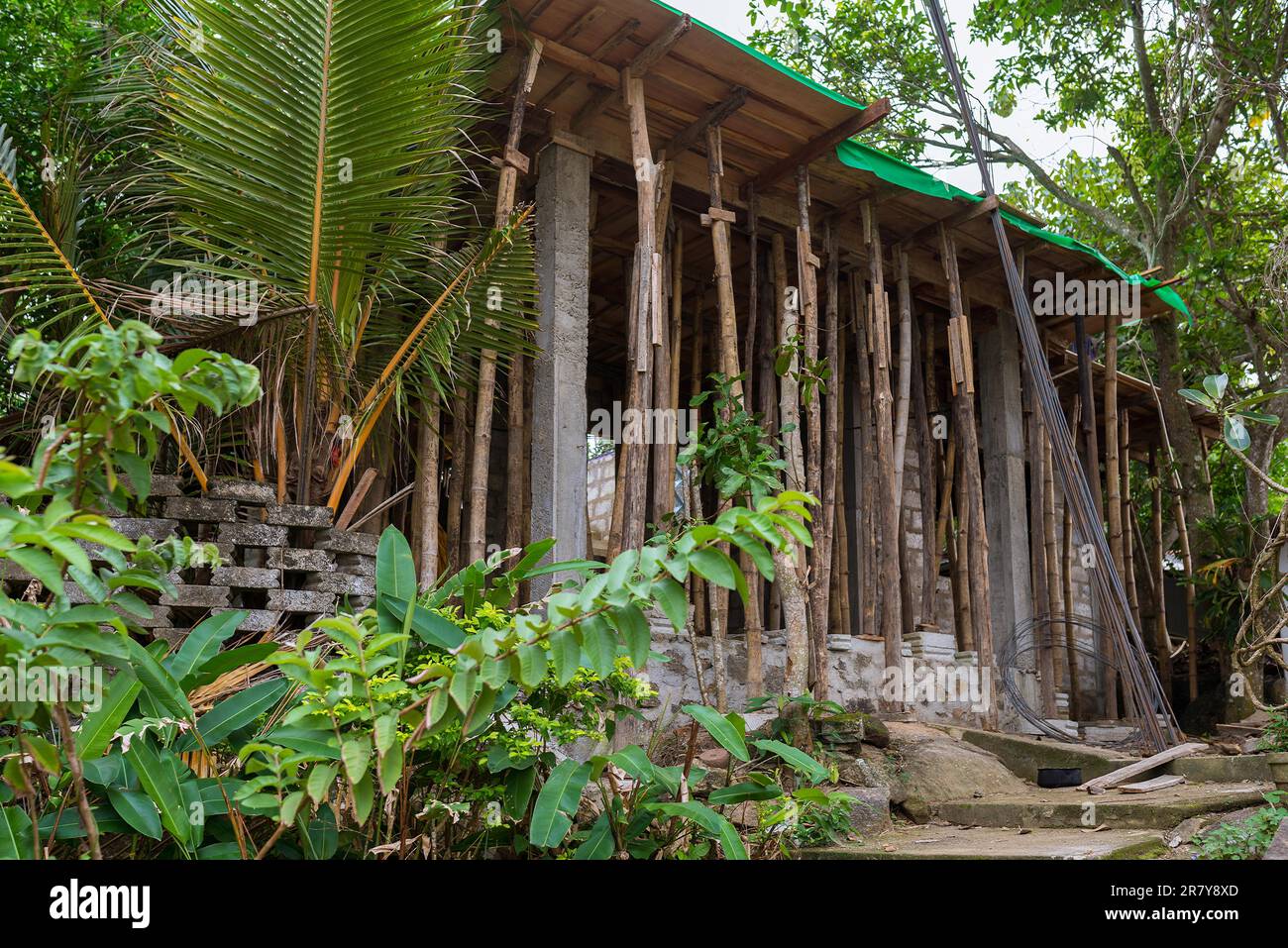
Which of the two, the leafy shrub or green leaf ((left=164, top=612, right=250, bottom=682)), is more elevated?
green leaf ((left=164, top=612, right=250, bottom=682))

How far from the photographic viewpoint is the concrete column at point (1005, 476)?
7.57 meters

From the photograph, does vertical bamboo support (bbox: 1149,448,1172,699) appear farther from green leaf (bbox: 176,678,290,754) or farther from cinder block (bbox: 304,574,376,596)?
green leaf (bbox: 176,678,290,754)

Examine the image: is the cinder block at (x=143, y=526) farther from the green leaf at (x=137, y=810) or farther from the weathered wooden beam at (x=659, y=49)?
the weathered wooden beam at (x=659, y=49)

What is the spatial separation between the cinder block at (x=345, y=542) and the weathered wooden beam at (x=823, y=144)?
3.20 meters

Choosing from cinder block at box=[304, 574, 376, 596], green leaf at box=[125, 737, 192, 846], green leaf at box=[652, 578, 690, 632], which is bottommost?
green leaf at box=[125, 737, 192, 846]

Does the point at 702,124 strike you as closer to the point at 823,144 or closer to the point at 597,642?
the point at 823,144

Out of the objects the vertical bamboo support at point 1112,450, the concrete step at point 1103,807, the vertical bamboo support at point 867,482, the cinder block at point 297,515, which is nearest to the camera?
the cinder block at point 297,515

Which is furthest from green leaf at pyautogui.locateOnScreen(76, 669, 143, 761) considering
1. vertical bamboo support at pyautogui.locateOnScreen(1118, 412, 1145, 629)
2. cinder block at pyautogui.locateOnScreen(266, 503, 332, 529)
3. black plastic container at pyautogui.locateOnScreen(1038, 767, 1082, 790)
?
vertical bamboo support at pyautogui.locateOnScreen(1118, 412, 1145, 629)

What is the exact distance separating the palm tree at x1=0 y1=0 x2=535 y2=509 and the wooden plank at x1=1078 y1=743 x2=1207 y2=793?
349 cm

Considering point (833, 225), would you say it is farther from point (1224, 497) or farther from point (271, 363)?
point (1224, 497)

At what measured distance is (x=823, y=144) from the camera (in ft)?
19.1

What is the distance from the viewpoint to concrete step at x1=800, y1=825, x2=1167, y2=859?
3.66 meters
